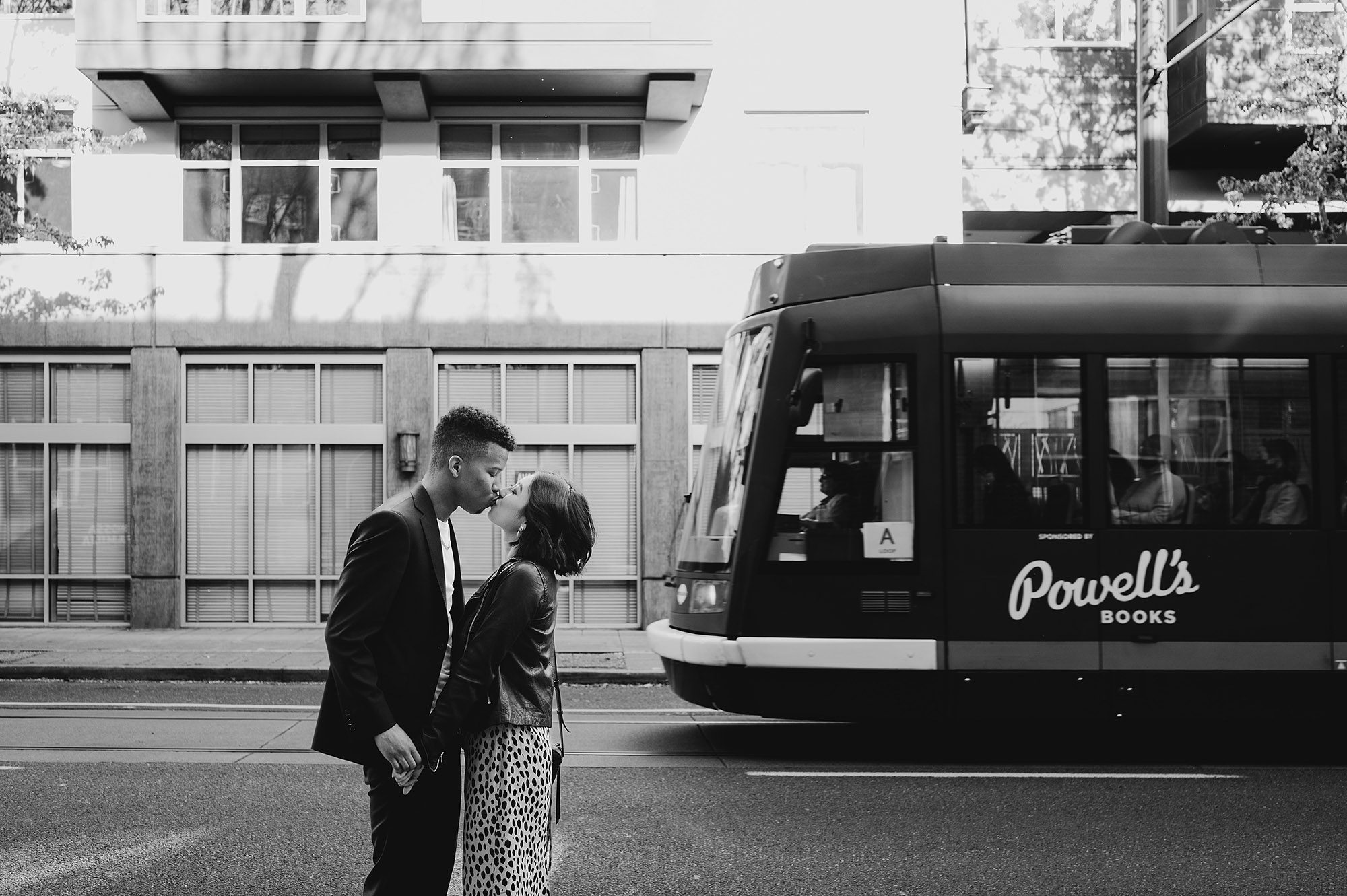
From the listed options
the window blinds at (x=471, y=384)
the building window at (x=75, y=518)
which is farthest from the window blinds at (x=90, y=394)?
the window blinds at (x=471, y=384)

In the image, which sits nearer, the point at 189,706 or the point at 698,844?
the point at 698,844

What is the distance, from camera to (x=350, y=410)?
16.4 metres

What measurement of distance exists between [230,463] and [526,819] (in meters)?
13.6

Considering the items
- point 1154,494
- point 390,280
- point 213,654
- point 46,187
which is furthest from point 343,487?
point 1154,494

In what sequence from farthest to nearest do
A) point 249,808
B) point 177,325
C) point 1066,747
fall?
point 177,325, point 1066,747, point 249,808

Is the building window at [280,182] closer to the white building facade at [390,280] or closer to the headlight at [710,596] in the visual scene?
the white building facade at [390,280]

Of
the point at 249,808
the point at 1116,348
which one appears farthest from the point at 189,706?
the point at 1116,348

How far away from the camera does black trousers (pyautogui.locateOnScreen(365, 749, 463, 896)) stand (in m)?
3.72

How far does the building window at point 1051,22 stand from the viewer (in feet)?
60.2

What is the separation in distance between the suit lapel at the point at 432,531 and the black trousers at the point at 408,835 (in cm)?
51

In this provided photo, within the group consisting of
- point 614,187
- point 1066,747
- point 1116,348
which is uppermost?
point 614,187

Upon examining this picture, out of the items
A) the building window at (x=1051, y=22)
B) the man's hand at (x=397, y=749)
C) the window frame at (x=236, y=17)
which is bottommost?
the man's hand at (x=397, y=749)

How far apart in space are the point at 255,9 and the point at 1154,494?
41.0 feet

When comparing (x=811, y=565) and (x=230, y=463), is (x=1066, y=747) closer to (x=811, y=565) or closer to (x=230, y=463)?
(x=811, y=565)
